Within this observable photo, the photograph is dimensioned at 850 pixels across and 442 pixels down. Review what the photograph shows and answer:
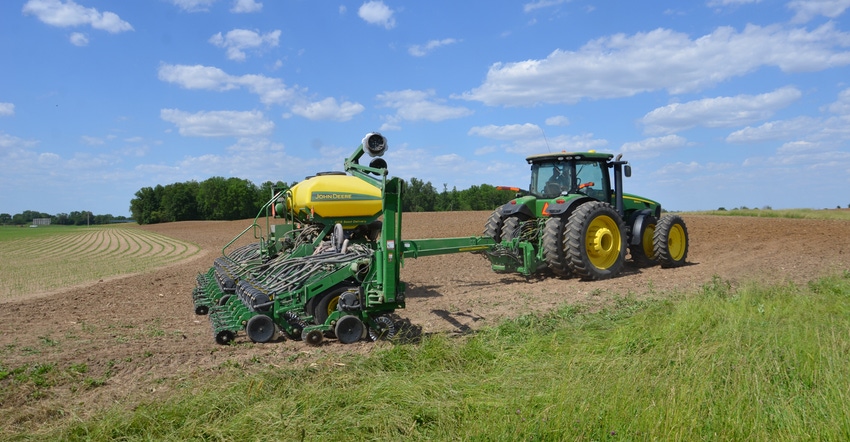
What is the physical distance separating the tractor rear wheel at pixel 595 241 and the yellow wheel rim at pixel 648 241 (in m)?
1.21

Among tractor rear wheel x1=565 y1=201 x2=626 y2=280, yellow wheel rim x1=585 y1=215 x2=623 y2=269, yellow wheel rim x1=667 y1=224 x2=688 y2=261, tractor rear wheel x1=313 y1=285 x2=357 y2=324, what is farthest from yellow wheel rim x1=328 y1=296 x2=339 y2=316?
yellow wheel rim x1=667 y1=224 x2=688 y2=261

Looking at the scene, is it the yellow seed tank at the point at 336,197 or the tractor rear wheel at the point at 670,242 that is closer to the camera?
the yellow seed tank at the point at 336,197

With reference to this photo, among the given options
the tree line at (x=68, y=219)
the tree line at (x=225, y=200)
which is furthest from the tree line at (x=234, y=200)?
the tree line at (x=68, y=219)

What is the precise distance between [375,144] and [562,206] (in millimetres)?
4004

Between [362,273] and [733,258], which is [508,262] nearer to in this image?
[362,273]

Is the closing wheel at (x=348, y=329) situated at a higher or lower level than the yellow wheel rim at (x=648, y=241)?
lower

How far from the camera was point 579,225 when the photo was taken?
975 cm

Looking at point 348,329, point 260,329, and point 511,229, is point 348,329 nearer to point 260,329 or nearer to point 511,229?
point 260,329

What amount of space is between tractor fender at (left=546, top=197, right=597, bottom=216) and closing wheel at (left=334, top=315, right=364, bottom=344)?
4895 mm

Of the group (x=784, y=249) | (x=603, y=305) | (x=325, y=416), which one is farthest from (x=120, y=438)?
(x=784, y=249)

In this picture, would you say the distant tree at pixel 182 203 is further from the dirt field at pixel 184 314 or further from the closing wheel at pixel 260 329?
the closing wheel at pixel 260 329

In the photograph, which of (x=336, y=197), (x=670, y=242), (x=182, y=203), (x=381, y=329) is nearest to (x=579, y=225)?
(x=670, y=242)

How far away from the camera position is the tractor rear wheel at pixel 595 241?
32.0 feet

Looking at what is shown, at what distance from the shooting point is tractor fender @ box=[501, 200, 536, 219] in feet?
35.1
